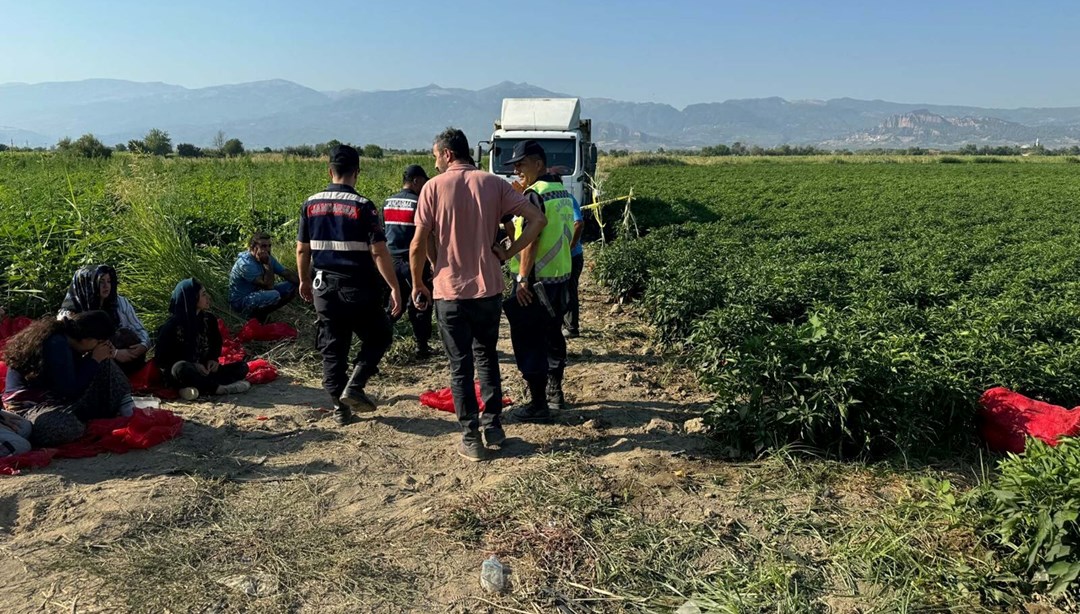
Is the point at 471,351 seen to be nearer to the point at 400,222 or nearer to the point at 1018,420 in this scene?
the point at 400,222

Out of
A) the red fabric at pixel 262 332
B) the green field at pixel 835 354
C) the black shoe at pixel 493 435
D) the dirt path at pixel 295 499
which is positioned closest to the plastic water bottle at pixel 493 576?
the dirt path at pixel 295 499

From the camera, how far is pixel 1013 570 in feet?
8.92

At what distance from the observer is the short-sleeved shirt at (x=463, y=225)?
12.6 feet

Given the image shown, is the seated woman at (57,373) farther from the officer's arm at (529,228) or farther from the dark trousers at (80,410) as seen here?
the officer's arm at (529,228)

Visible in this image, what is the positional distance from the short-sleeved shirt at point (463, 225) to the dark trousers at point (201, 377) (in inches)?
93.4

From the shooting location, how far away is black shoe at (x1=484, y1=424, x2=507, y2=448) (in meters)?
4.10

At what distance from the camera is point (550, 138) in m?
13.6

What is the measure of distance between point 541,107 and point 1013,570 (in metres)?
13.4

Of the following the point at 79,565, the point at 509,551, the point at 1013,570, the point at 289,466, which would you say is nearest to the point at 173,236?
the point at 289,466

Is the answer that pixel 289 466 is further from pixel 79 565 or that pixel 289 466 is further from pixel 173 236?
pixel 173 236

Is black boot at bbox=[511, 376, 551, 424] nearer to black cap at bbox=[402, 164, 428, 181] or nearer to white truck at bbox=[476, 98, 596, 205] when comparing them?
black cap at bbox=[402, 164, 428, 181]

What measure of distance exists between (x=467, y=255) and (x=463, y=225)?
181 millimetres

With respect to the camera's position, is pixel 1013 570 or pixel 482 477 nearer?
pixel 1013 570

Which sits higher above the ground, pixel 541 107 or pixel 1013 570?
pixel 541 107
